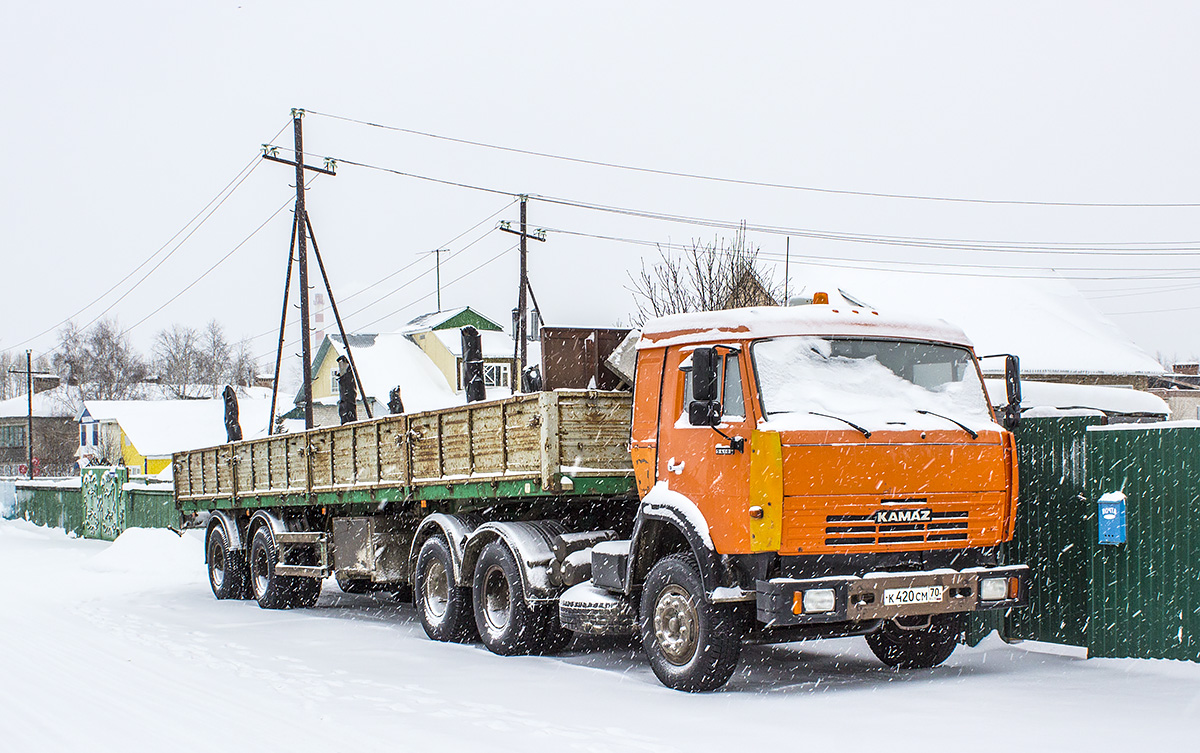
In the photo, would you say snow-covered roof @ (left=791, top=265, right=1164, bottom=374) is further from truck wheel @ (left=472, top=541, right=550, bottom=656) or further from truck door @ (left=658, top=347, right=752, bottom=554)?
truck door @ (left=658, top=347, right=752, bottom=554)

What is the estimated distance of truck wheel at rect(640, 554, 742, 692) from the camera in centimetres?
816

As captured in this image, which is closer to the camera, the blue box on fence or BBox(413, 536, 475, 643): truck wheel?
the blue box on fence

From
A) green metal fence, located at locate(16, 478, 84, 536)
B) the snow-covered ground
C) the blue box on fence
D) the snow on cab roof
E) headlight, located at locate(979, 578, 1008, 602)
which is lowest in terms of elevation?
green metal fence, located at locate(16, 478, 84, 536)

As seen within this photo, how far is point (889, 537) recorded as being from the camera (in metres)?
8.09

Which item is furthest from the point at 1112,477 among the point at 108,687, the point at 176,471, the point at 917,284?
the point at 917,284

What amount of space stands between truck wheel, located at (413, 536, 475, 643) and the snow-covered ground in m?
0.20

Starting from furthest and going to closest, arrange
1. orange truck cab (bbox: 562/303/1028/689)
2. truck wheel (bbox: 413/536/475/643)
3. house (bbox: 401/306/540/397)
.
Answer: house (bbox: 401/306/540/397), truck wheel (bbox: 413/536/475/643), orange truck cab (bbox: 562/303/1028/689)

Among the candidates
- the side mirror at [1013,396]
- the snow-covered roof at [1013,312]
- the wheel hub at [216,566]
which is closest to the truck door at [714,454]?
the side mirror at [1013,396]

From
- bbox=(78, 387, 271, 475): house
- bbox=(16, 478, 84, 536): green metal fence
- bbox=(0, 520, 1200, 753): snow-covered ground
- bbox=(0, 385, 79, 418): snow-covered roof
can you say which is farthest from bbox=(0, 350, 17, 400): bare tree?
bbox=(0, 520, 1200, 753): snow-covered ground

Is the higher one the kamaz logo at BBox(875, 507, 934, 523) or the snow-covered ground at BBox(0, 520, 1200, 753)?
the kamaz logo at BBox(875, 507, 934, 523)

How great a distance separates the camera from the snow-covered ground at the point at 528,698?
269 inches

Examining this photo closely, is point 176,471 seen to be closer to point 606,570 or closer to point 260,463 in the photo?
point 260,463

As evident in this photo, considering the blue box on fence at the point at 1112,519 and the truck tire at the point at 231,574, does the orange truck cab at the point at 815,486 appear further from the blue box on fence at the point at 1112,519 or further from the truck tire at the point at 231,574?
the truck tire at the point at 231,574

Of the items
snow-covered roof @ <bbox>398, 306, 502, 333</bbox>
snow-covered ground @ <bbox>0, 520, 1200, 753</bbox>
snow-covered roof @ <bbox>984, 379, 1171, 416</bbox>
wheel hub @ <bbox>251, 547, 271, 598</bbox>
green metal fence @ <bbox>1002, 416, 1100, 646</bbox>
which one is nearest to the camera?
snow-covered ground @ <bbox>0, 520, 1200, 753</bbox>
